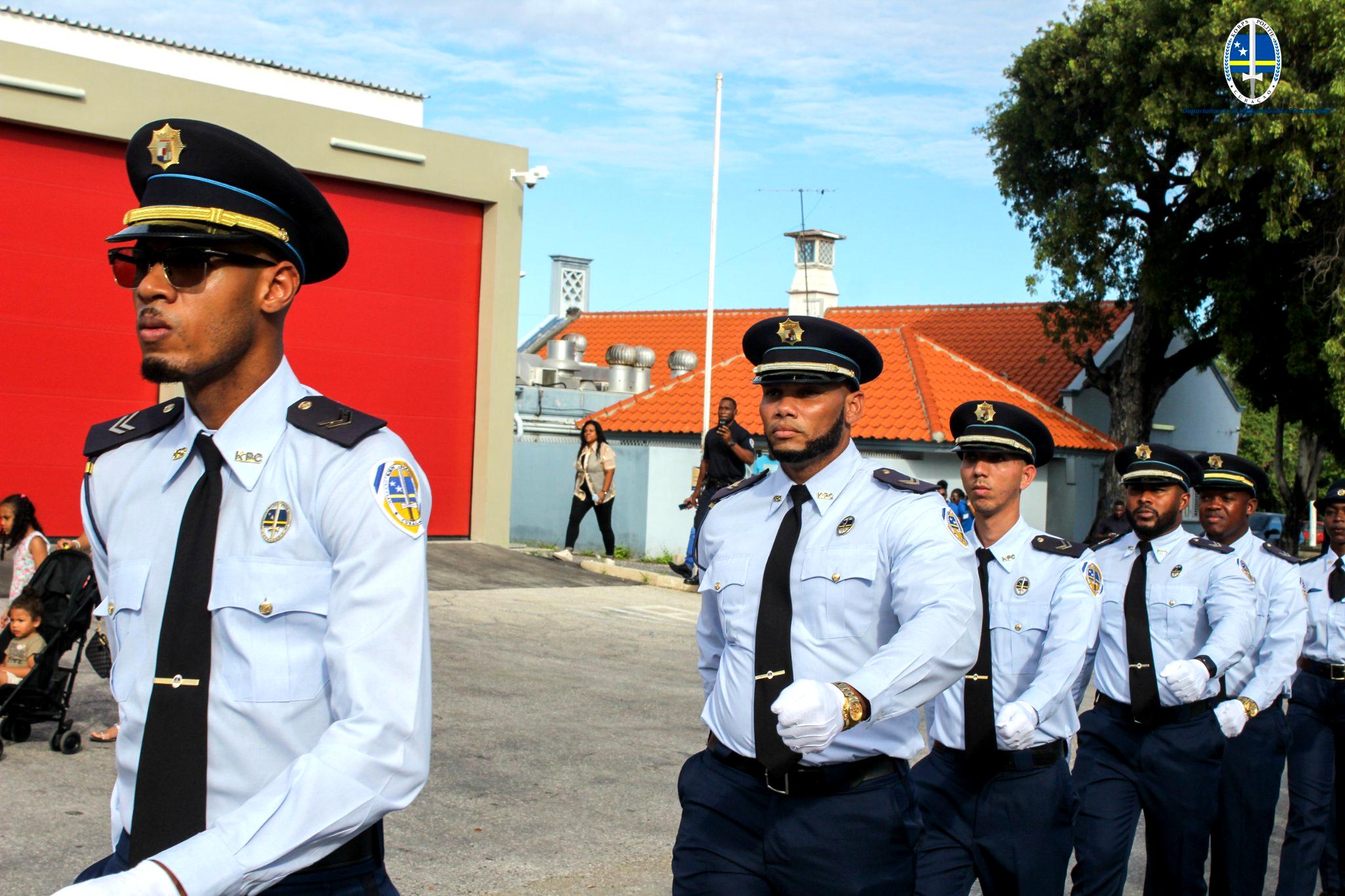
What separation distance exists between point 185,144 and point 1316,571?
25.3 ft

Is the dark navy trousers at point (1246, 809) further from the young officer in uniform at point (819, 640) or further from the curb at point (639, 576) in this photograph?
the curb at point (639, 576)

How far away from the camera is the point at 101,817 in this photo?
6.52 meters

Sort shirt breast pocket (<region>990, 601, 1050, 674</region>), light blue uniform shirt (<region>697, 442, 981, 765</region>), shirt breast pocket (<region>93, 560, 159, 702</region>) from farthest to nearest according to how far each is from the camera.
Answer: shirt breast pocket (<region>990, 601, 1050, 674</region>)
light blue uniform shirt (<region>697, 442, 981, 765</region>)
shirt breast pocket (<region>93, 560, 159, 702</region>)

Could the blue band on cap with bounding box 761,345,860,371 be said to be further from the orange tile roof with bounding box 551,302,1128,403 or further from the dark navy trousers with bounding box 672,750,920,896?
the orange tile roof with bounding box 551,302,1128,403

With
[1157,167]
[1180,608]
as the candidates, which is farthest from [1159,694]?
[1157,167]

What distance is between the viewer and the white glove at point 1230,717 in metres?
6.11

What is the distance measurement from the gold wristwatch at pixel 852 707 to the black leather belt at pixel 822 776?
0.52 m

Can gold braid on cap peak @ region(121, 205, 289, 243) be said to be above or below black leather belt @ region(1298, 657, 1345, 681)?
above

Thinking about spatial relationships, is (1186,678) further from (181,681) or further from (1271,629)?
(181,681)

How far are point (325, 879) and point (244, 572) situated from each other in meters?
0.50

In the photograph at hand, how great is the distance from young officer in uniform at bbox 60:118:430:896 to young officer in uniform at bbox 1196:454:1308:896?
5018 mm

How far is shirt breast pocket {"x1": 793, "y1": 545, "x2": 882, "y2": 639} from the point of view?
380cm

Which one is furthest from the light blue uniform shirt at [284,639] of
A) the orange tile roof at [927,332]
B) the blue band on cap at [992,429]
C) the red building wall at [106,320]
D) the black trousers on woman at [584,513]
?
the orange tile roof at [927,332]

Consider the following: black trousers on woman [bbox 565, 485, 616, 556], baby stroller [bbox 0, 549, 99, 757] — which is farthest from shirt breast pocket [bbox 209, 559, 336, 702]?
black trousers on woman [bbox 565, 485, 616, 556]
